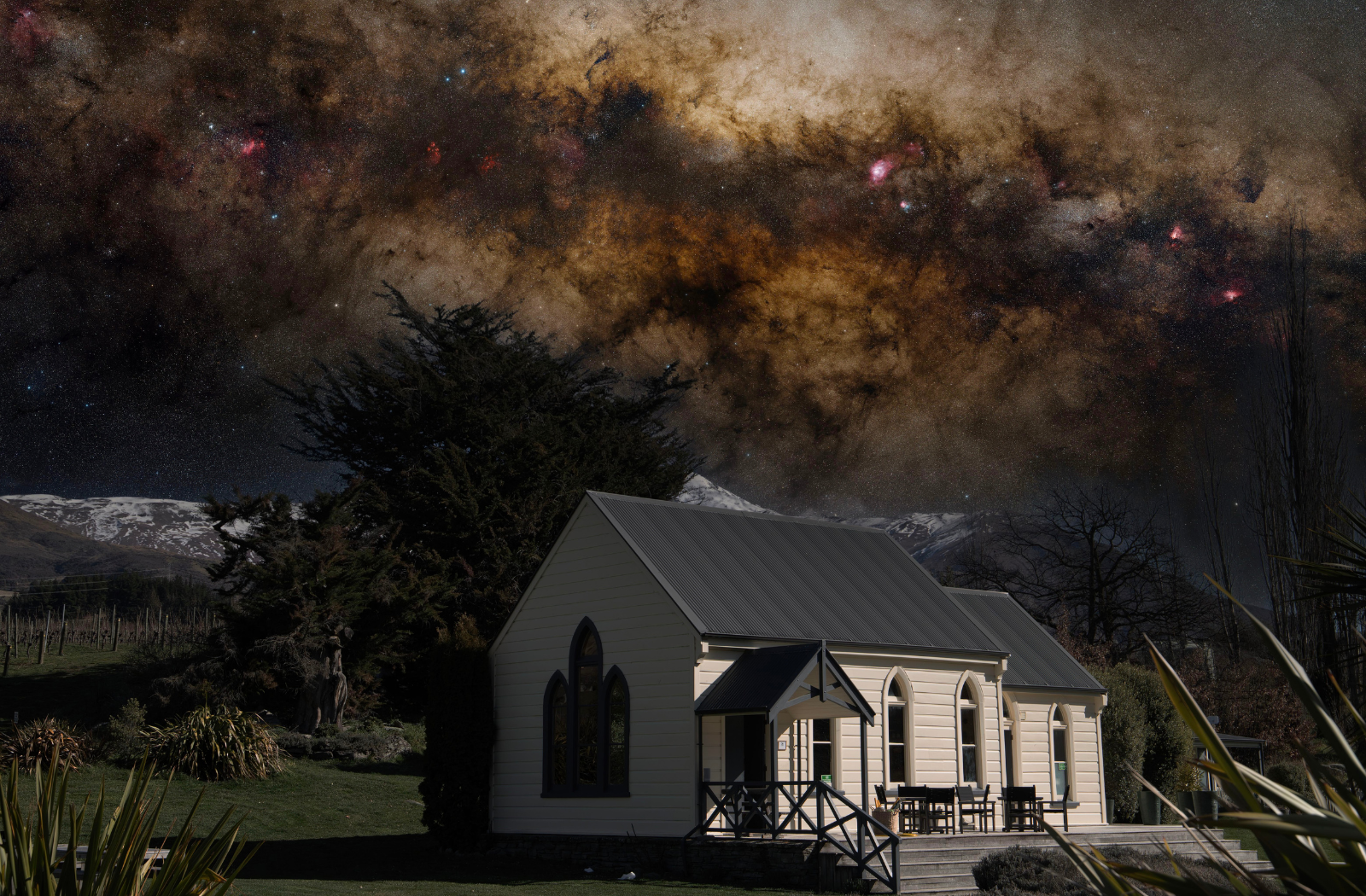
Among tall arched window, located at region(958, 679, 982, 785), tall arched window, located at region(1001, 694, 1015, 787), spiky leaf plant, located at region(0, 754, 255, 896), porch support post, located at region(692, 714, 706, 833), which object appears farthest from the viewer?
tall arched window, located at region(1001, 694, 1015, 787)

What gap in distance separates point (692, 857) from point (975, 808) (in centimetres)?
764

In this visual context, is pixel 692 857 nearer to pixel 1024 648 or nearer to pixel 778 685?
pixel 778 685

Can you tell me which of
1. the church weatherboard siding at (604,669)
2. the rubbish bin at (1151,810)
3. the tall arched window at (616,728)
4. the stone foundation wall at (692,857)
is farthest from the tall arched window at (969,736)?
the tall arched window at (616,728)

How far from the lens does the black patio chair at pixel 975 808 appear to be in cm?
2355

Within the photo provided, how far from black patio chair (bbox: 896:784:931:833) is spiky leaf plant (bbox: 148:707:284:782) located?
16.3 m

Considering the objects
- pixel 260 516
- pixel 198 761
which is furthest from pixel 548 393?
pixel 198 761

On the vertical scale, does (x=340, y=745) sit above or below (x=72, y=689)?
below

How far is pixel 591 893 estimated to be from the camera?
19.1m

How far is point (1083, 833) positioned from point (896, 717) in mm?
4132

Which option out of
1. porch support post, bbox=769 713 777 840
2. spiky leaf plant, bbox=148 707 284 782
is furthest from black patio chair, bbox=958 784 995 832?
spiky leaf plant, bbox=148 707 284 782

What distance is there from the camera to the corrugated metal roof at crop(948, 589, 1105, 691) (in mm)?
29141

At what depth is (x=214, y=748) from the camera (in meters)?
30.5

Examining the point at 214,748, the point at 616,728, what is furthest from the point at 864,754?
the point at 214,748

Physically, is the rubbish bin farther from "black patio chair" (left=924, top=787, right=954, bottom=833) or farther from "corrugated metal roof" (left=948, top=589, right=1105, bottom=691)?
"black patio chair" (left=924, top=787, right=954, bottom=833)
